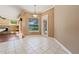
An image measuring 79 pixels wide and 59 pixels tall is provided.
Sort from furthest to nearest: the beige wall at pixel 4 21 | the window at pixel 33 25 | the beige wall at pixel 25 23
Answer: the window at pixel 33 25 → the beige wall at pixel 25 23 → the beige wall at pixel 4 21

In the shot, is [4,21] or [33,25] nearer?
[4,21]

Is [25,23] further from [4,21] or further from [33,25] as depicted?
[4,21]

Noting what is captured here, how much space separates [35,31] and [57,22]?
1285 mm

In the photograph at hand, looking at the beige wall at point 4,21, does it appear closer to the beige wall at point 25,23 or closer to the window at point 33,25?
the beige wall at point 25,23

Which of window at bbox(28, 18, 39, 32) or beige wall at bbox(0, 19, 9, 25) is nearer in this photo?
beige wall at bbox(0, 19, 9, 25)

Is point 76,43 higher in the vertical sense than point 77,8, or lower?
lower

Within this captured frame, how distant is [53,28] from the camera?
5.19 metres

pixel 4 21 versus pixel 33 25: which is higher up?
pixel 4 21

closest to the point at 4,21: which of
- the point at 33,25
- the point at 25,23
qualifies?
the point at 25,23

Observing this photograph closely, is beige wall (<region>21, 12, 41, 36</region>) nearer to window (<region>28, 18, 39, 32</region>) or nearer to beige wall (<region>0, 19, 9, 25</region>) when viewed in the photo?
window (<region>28, 18, 39, 32</region>)

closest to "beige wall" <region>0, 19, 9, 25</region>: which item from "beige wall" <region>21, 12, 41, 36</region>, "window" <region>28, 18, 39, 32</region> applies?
"beige wall" <region>21, 12, 41, 36</region>

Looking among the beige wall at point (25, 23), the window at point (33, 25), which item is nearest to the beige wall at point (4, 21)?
the beige wall at point (25, 23)
